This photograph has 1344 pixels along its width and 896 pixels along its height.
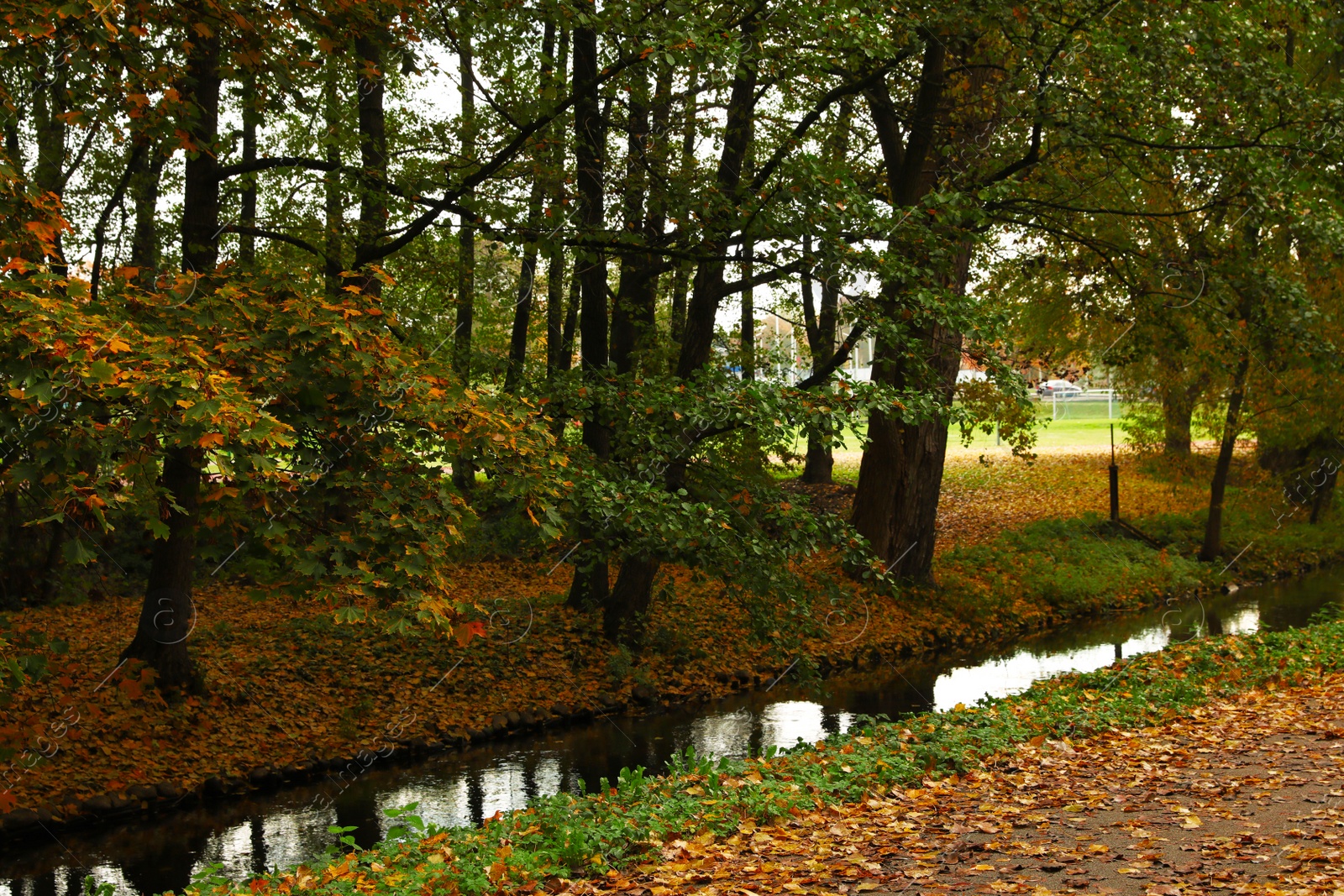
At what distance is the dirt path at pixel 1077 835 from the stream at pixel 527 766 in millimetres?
3787

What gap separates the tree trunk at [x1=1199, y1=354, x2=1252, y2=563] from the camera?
19.5 m

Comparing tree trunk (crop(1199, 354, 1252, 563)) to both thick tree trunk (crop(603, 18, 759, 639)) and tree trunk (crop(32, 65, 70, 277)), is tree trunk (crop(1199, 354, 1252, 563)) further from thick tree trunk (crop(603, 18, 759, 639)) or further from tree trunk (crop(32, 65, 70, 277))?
tree trunk (crop(32, 65, 70, 277))

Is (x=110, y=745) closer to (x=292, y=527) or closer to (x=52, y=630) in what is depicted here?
(x=52, y=630)

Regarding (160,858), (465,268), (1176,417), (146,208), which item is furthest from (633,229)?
(1176,417)

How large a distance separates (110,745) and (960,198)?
360 inches

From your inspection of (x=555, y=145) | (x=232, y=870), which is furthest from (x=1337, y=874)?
(x=555, y=145)

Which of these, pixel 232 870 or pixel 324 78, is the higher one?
pixel 324 78

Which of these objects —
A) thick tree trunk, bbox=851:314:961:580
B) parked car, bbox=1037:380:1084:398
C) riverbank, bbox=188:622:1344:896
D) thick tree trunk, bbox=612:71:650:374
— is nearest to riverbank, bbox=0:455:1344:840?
thick tree trunk, bbox=851:314:961:580

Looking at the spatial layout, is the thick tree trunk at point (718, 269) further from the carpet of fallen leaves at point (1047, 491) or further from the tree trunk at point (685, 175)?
the carpet of fallen leaves at point (1047, 491)

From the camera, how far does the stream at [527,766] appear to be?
28.6ft

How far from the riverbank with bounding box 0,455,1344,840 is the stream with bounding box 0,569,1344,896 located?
32 cm

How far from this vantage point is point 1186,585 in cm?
2011

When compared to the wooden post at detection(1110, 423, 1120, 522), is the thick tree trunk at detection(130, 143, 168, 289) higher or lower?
higher

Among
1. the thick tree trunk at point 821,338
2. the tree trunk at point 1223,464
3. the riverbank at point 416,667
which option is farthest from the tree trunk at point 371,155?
the tree trunk at point 1223,464
